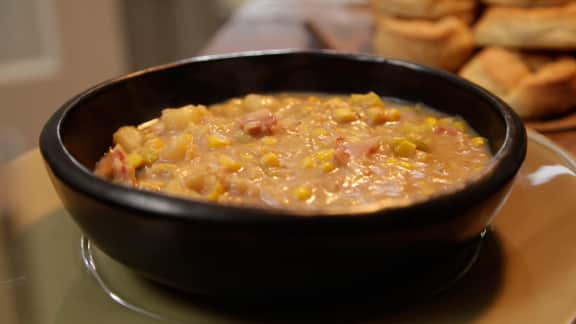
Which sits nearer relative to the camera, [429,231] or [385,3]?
[429,231]

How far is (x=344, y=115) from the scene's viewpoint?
1.88 m

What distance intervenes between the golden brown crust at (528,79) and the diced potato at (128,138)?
145cm

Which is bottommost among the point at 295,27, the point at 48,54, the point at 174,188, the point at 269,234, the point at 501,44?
the point at 48,54

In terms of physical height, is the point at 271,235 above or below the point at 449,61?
above

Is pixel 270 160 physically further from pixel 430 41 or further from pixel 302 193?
pixel 430 41

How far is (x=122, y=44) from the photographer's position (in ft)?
16.9

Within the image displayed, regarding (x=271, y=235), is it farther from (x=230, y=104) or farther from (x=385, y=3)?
(x=385, y=3)

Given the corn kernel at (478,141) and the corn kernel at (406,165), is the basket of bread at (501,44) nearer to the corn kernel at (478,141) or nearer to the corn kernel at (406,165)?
the corn kernel at (478,141)

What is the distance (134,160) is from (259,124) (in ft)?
1.16

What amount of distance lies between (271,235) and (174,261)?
0.67 ft

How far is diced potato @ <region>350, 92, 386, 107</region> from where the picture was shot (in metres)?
1.95

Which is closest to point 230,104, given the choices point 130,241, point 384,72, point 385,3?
point 384,72

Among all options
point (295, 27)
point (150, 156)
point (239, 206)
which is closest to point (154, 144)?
point (150, 156)

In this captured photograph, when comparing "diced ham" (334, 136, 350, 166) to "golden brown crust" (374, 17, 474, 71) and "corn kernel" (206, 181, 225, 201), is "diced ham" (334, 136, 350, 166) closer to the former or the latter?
"corn kernel" (206, 181, 225, 201)
